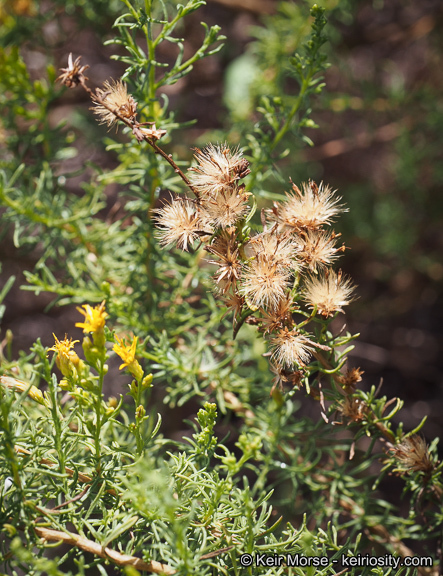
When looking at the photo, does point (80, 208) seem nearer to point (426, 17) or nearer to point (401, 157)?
point (401, 157)

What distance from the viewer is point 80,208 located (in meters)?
0.96

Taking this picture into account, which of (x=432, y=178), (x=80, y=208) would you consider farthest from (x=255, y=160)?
(x=432, y=178)

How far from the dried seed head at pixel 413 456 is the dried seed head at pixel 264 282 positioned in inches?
10.9

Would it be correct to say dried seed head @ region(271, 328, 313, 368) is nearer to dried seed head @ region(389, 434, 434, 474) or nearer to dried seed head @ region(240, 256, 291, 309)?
dried seed head @ region(240, 256, 291, 309)

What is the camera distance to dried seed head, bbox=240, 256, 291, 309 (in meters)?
0.51

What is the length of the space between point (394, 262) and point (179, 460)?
129 cm

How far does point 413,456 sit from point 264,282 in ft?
1.04

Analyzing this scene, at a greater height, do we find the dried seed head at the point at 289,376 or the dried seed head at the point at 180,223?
the dried seed head at the point at 180,223

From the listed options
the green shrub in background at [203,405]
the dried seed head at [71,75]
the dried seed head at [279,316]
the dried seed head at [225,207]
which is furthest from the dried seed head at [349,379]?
the dried seed head at [71,75]

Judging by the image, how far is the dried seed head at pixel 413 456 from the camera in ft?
1.97

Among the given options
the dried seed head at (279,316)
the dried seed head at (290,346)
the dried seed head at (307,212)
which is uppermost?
the dried seed head at (307,212)

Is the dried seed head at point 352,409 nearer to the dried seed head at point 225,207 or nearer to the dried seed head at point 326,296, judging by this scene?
the dried seed head at point 326,296

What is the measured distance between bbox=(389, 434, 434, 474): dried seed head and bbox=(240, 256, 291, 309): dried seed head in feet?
0.91

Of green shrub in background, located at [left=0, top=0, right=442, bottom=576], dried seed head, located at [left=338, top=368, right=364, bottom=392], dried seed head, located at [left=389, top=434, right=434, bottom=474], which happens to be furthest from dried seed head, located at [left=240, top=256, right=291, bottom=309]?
dried seed head, located at [left=389, top=434, right=434, bottom=474]
